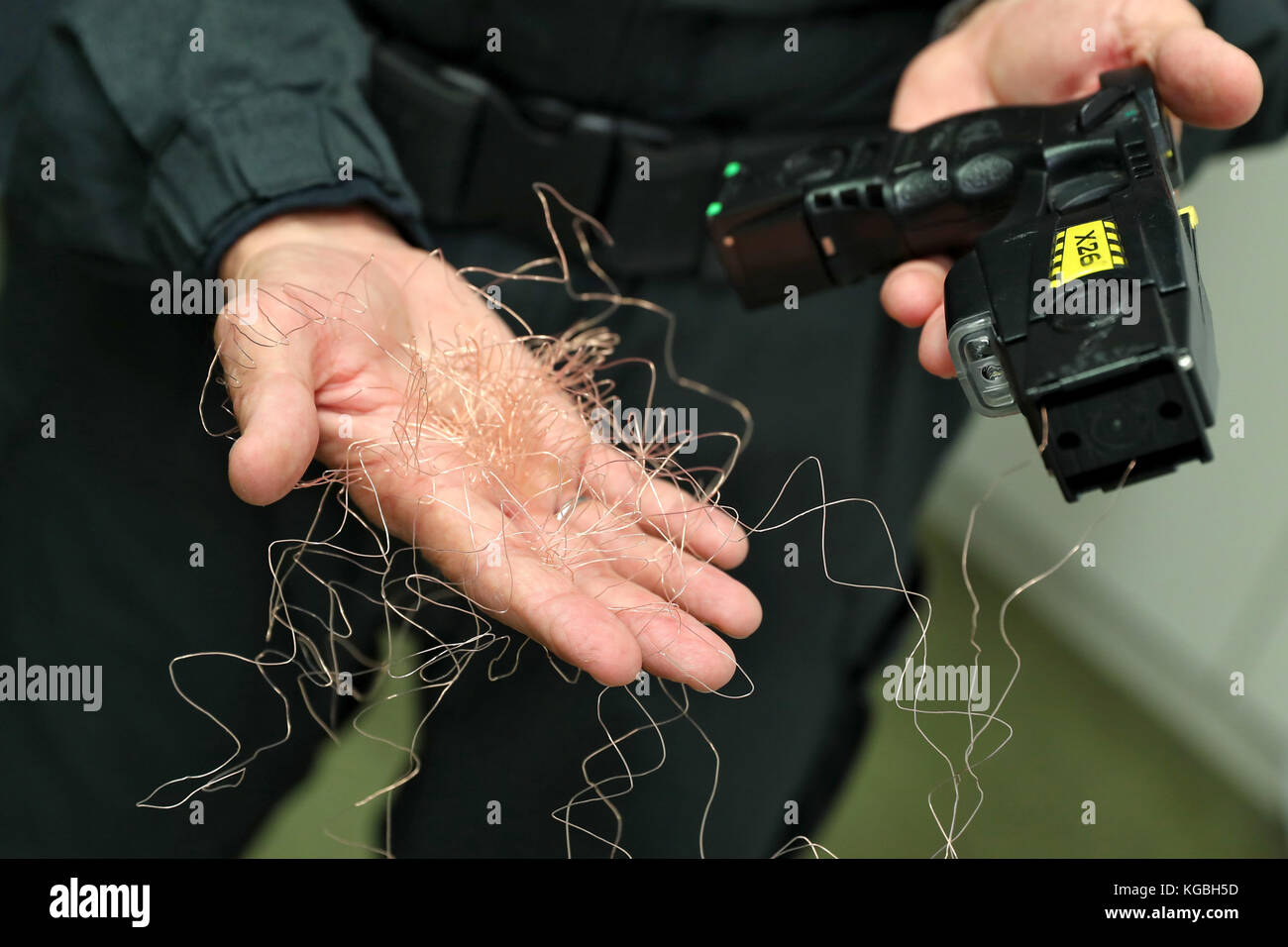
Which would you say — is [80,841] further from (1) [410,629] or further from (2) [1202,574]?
(2) [1202,574]

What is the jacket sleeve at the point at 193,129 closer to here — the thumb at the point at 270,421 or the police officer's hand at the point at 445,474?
the police officer's hand at the point at 445,474

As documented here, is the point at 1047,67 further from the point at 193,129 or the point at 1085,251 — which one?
the point at 193,129

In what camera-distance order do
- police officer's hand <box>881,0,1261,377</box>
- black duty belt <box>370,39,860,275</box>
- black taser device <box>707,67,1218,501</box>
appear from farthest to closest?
black duty belt <box>370,39,860,275</box> < police officer's hand <box>881,0,1261,377</box> < black taser device <box>707,67,1218,501</box>

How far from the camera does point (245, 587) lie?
856mm

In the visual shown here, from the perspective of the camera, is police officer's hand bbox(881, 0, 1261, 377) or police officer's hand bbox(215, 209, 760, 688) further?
police officer's hand bbox(881, 0, 1261, 377)

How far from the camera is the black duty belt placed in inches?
30.7

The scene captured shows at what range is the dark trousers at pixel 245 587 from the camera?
0.85m

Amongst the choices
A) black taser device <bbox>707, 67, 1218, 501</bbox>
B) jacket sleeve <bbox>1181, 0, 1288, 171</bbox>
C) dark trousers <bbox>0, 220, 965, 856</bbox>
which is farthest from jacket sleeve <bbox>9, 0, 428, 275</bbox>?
jacket sleeve <bbox>1181, 0, 1288, 171</bbox>

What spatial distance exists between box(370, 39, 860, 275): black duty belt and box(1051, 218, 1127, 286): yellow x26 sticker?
290 mm

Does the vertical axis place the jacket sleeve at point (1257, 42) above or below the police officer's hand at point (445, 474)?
above

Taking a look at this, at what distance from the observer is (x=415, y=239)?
2.45 feet

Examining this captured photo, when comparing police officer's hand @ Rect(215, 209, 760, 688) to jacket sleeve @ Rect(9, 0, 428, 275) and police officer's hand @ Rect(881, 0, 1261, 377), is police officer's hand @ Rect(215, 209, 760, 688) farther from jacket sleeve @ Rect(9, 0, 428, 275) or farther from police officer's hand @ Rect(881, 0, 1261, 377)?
police officer's hand @ Rect(881, 0, 1261, 377)

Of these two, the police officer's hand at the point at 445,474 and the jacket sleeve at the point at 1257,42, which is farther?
the jacket sleeve at the point at 1257,42

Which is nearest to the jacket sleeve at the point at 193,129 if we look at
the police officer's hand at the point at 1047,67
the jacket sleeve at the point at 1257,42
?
the police officer's hand at the point at 1047,67
